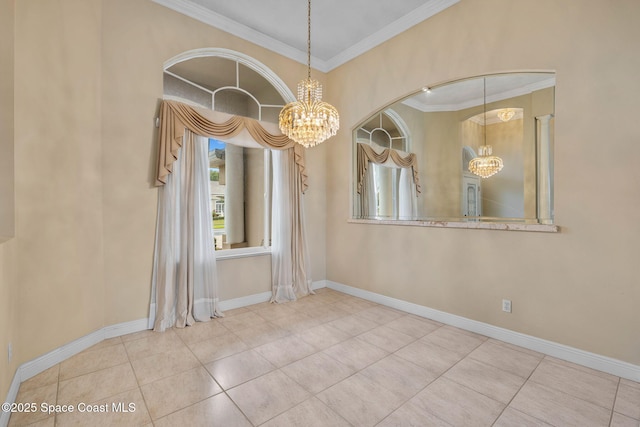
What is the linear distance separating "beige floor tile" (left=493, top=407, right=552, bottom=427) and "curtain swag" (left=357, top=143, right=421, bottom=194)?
229 cm

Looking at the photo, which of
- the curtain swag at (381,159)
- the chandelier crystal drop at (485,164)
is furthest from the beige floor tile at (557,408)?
the curtain swag at (381,159)

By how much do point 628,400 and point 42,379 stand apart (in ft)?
13.7

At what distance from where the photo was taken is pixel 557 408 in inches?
71.7

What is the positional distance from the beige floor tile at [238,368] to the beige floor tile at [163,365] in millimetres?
206

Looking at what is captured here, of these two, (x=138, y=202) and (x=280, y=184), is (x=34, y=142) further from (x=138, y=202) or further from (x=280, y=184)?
(x=280, y=184)

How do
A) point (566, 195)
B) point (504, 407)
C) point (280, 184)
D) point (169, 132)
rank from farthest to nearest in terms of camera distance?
point (280, 184)
point (169, 132)
point (566, 195)
point (504, 407)

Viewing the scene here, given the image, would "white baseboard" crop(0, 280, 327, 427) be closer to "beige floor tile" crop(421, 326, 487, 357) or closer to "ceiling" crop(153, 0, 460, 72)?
"beige floor tile" crop(421, 326, 487, 357)

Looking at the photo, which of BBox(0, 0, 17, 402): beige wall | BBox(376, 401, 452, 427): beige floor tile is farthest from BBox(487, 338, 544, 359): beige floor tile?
BBox(0, 0, 17, 402): beige wall

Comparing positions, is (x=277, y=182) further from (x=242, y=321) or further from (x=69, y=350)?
(x=69, y=350)

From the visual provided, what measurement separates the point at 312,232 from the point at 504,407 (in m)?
3.12

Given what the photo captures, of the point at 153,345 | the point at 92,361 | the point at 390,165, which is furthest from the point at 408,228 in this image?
the point at 92,361

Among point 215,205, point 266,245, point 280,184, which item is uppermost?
point 280,184

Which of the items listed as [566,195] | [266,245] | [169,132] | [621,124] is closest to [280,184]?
[266,245]

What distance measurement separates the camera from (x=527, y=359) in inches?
95.0
